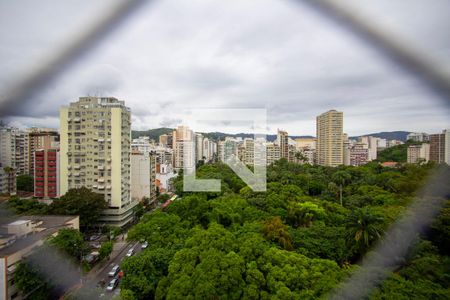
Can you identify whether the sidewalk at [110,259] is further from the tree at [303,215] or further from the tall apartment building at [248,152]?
the tall apartment building at [248,152]

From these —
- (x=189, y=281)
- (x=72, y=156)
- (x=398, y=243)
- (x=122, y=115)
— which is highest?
(x=122, y=115)

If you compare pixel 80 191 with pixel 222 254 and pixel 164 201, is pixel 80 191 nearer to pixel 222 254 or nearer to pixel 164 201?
pixel 164 201

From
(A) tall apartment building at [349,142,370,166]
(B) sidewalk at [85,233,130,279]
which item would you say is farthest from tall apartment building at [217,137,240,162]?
(A) tall apartment building at [349,142,370,166]

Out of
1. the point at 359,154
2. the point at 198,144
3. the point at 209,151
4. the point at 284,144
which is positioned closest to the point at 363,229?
the point at 198,144

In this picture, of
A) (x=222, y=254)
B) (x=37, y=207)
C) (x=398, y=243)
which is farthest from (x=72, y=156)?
(x=398, y=243)

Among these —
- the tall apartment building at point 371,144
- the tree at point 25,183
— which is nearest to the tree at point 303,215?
the tree at point 25,183

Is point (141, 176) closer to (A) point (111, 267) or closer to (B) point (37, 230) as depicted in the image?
(A) point (111, 267)
